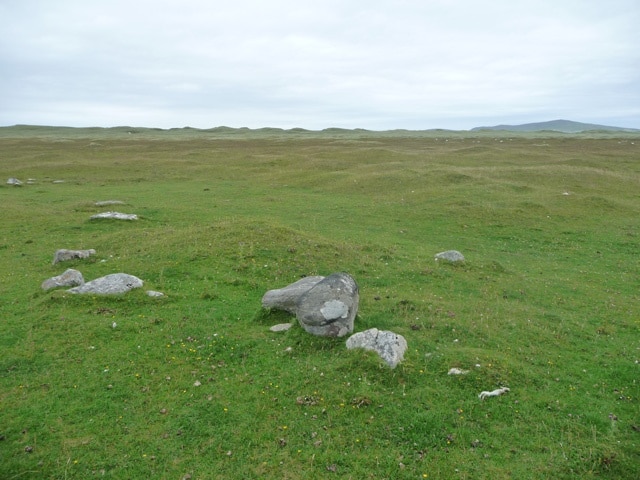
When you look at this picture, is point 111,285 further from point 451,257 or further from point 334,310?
point 451,257

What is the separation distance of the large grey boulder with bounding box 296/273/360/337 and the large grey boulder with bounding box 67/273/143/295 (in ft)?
23.7

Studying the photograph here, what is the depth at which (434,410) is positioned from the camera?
10.2 m

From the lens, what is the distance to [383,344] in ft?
39.7

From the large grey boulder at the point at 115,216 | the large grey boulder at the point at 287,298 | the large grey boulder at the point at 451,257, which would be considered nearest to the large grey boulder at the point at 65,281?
the large grey boulder at the point at 287,298

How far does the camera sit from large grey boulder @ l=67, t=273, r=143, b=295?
1650cm

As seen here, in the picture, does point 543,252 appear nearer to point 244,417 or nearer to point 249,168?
point 244,417

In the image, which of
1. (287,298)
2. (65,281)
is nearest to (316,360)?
(287,298)

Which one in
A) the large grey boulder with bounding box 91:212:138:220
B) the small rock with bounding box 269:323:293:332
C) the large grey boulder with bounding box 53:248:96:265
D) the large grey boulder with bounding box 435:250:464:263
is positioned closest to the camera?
the small rock with bounding box 269:323:293:332

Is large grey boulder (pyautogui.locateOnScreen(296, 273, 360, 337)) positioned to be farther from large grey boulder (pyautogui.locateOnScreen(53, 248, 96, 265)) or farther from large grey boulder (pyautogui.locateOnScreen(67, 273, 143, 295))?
large grey boulder (pyautogui.locateOnScreen(53, 248, 96, 265))

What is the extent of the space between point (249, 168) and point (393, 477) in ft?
186

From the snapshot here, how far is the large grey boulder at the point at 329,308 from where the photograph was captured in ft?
43.2

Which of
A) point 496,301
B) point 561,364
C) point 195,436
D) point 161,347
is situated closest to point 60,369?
point 161,347

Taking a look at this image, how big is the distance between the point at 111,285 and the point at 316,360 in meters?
9.14

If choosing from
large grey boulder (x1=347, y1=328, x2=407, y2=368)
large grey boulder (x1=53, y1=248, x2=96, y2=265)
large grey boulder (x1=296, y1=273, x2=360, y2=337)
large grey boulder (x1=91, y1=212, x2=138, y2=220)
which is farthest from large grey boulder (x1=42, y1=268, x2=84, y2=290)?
large grey boulder (x1=91, y1=212, x2=138, y2=220)
